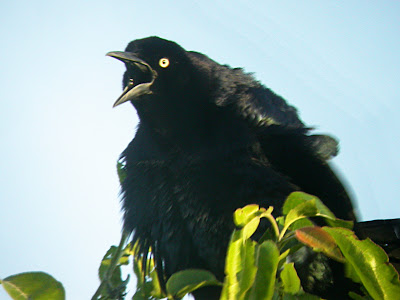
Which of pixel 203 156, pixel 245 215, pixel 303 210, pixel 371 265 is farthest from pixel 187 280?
pixel 203 156

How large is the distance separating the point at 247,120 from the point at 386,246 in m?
1.28

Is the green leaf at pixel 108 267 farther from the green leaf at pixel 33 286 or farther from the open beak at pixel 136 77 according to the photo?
the open beak at pixel 136 77

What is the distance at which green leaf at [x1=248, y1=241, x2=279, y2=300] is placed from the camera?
3.58 ft

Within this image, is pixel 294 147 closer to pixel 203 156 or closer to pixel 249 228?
pixel 203 156

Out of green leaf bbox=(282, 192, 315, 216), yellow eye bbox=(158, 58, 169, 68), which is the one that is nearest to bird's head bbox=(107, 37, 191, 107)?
yellow eye bbox=(158, 58, 169, 68)

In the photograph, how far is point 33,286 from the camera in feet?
3.98

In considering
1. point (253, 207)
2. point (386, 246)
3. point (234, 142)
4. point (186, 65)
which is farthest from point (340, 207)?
point (253, 207)

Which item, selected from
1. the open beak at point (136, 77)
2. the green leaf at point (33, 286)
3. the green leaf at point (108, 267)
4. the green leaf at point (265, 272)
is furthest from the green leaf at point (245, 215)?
the open beak at point (136, 77)

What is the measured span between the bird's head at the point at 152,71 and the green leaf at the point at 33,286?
2.06 metres

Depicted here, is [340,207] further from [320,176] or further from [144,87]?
[144,87]

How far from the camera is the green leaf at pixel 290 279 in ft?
3.94

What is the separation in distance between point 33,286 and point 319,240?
2.07 ft

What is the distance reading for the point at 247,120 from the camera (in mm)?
3049

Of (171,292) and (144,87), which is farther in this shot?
(144,87)
